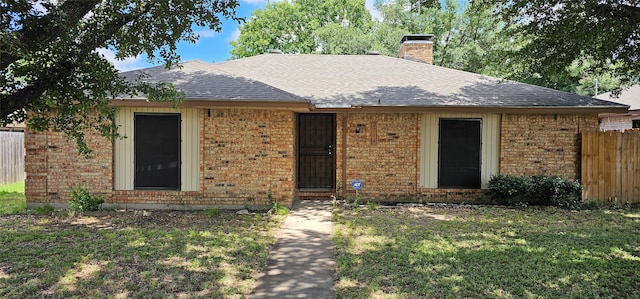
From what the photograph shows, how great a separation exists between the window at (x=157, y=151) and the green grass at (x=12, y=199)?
7.97 feet

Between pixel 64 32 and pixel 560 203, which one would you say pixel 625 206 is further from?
pixel 64 32

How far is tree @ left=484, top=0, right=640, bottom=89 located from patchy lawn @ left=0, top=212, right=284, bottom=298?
19.2 ft

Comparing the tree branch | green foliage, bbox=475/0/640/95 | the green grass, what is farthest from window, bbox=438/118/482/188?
the green grass

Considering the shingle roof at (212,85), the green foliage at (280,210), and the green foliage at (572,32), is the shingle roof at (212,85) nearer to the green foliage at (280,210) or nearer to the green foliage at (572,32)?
the green foliage at (280,210)

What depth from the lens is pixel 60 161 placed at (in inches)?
345

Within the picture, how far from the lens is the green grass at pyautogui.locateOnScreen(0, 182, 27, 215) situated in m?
8.61

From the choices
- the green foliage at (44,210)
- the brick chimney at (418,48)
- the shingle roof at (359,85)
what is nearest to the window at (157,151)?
the shingle roof at (359,85)

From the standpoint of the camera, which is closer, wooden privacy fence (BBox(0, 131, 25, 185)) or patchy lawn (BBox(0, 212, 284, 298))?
patchy lawn (BBox(0, 212, 284, 298))

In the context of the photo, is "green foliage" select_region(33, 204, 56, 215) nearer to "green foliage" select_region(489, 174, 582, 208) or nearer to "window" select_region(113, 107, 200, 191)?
"window" select_region(113, 107, 200, 191)

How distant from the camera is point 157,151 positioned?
891 centimetres

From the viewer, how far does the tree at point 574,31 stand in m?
6.04

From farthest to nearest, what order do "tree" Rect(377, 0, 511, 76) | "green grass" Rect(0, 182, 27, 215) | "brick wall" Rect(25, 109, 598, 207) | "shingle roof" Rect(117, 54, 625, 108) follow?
"tree" Rect(377, 0, 511, 76) → "shingle roof" Rect(117, 54, 625, 108) → "brick wall" Rect(25, 109, 598, 207) → "green grass" Rect(0, 182, 27, 215)

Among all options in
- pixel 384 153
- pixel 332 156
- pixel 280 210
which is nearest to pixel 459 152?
pixel 384 153

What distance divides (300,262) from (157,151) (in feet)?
16.5
